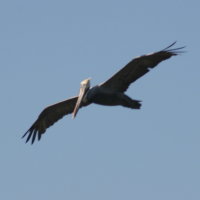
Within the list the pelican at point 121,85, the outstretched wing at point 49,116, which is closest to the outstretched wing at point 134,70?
the pelican at point 121,85

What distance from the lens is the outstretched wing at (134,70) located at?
28.9 m

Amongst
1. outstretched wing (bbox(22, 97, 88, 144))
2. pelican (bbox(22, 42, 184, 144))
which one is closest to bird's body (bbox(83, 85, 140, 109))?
pelican (bbox(22, 42, 184, 144))

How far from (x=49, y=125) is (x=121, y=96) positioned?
198 inches

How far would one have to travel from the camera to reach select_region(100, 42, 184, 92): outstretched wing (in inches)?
1137

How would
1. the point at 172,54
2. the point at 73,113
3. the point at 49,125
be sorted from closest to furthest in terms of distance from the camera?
the point at 172,54, the point at 73,113, the point at 49,125

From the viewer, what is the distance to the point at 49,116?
110 ft

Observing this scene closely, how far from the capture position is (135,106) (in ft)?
96.2

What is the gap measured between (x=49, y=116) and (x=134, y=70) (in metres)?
5.38

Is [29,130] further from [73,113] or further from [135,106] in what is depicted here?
[135,106]

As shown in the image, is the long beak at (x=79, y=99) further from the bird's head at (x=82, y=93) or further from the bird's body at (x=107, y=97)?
the bird's body at (x=107, y=97)

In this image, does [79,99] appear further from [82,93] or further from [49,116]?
[49,116]

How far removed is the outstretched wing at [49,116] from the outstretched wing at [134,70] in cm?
277

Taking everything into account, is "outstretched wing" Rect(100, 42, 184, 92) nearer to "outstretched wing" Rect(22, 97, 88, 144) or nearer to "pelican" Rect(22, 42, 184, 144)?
"pelican" Rect(22, 42, 184, 144)

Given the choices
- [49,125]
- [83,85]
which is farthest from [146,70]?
[49,125]
